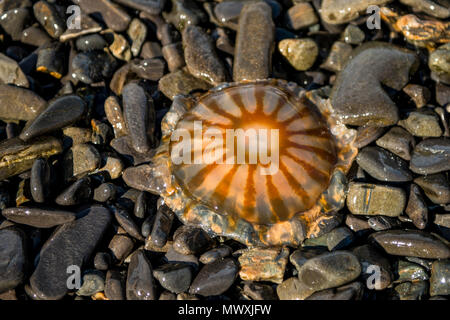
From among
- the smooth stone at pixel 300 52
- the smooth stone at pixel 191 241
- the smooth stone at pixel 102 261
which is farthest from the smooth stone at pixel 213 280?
the smooth stone at pixel 300 52

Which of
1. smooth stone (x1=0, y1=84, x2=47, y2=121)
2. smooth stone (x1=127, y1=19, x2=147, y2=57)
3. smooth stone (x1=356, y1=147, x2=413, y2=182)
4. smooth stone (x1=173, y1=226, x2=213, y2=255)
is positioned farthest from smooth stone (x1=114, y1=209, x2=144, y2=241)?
smooth stone (x1=356, y1=147, x2=413, y2=182)

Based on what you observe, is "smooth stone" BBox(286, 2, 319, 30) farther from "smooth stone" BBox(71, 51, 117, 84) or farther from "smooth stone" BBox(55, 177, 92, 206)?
"smooth stone" BBox(55, 177, 92, 206)

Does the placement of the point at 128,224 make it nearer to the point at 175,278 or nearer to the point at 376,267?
the point at 175,278

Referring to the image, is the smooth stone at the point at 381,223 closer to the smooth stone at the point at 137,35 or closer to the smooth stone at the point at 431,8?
the smooth stone at the point at 431,8

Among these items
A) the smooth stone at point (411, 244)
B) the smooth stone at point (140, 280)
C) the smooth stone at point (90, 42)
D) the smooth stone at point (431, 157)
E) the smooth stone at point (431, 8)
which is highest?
the smooth stone at point (431, 8)

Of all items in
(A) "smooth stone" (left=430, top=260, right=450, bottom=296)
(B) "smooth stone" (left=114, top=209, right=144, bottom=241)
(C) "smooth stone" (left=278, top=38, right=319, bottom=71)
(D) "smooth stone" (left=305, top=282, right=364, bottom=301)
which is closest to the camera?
(D) "smooth stone" (left=305, top=282, right=364, bottom=301)

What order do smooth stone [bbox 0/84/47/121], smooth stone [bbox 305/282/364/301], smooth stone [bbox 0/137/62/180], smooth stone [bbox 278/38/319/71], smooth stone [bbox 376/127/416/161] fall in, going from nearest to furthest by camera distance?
1. smooth stone [bbox 305/282/364/301]
2. smooth stone [bbox 0/137/62/180]
3. smooth stone [bbox 376/127/416/161]
4. smooth stone [bbox 0/84/47/121]
5. smooth stone [bbox 278/38/319/71]
